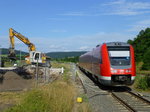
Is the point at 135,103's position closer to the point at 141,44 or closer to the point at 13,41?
the point at 13,41

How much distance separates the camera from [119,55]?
17406mm

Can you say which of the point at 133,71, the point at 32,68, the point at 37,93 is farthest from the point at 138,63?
the point at 37,93

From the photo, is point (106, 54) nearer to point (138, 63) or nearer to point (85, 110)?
point (85, 110)

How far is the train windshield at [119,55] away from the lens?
17219 millimetres

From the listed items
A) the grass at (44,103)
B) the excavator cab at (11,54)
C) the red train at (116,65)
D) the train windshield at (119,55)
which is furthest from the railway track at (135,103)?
the excavator cab at (11,54)

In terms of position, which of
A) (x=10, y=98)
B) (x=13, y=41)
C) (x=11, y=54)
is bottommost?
(x=10, y=98)

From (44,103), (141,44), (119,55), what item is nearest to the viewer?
(44,103)

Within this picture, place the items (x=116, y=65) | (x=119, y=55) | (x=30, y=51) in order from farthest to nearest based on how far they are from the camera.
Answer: (x=30, y=51) < (x=119, y=55) < (x=116, y=65)

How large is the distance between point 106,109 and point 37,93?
3.56 metres

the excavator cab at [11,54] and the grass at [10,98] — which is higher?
the excavator cab at [11,54]

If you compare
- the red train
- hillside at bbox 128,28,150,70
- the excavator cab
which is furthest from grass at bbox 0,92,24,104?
hillside at bbox 128,28,150,70

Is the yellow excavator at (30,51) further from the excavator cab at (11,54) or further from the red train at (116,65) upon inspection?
the red train at (116,65)

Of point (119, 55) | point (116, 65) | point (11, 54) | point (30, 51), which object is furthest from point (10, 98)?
point (30, 51)

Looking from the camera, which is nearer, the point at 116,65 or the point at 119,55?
the point at 116,65
